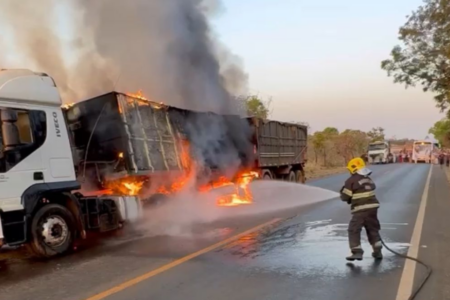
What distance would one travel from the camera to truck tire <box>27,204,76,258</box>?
749 cm

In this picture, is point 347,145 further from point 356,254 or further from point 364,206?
point 356,254

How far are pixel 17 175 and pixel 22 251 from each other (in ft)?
5.37

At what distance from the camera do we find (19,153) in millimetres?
7363

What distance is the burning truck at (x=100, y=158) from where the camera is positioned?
7367 millimetres

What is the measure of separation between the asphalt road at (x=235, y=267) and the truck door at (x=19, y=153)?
104 cm

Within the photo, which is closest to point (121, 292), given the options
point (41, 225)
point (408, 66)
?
point (41, 225)

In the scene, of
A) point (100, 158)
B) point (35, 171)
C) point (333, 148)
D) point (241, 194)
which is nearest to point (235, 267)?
point (35, 171)

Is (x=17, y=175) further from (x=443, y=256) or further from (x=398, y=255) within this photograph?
(x=443, y=256)

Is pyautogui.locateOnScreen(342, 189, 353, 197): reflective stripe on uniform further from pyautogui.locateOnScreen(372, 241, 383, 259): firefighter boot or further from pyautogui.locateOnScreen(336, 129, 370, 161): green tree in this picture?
pyautogui.locateOnScreen(336, 129, 370, 161): green tree

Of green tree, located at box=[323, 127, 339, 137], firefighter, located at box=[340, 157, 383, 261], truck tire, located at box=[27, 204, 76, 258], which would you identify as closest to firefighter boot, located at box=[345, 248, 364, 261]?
firefighter, located at box=[340, 157, 383, 261]

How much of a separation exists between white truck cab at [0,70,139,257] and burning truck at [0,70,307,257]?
1cm

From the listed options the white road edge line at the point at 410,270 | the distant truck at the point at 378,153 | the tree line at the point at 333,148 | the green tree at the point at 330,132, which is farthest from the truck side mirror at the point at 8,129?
the distant truck at the point at 378,153

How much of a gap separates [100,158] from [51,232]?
300cm

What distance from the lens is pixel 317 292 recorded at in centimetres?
522
